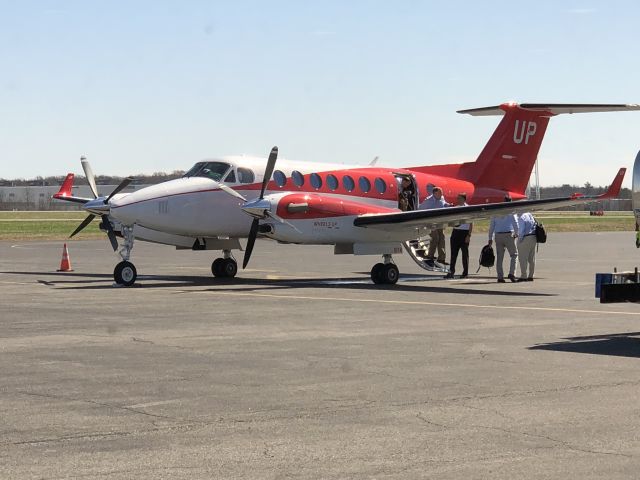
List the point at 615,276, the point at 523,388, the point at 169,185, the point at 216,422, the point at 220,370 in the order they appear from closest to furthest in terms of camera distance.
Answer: the point at 216,422, the point at 523,388, the point at 220,370, the point at 615,276, the point at 169,185

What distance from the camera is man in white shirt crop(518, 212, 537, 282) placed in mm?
25891

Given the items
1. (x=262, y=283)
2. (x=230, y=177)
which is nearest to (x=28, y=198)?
(x=230, y=177)

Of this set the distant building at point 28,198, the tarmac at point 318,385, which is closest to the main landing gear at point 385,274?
the tarmac at point 318,385

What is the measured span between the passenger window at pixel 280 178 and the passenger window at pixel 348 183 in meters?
1.82

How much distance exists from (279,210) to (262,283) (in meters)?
1.89

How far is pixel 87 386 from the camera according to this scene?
10.6 m

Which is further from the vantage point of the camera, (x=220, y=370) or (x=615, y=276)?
(x=615, y=276)

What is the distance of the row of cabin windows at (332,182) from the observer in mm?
26125

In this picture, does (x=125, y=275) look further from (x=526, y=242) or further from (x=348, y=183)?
(x=526, y=242)

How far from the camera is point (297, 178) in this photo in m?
26.4

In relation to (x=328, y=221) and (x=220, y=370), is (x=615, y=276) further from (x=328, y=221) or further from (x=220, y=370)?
(x=328, y=221)

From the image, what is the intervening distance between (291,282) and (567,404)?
16.5 m

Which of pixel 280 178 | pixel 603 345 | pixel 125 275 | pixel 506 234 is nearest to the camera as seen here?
pixel 603 345

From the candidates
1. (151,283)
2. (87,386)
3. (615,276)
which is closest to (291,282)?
(151,283)
